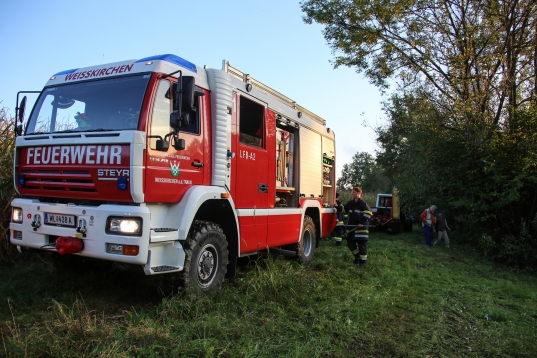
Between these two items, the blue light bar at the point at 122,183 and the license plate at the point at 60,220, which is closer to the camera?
the blue light bar at the point at 122,183

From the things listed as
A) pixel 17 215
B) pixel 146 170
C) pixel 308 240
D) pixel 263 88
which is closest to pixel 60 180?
pixel 17 215

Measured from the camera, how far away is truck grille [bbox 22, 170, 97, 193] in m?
4.54

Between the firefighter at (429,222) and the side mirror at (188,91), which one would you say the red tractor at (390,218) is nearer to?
the firefighter at (429,222)

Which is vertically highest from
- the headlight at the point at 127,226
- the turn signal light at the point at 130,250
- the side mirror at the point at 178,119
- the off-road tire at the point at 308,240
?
the side mirror at the point at 178,119

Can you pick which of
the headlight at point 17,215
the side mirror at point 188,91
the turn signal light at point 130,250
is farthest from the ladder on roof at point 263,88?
the headlight at point 17,215

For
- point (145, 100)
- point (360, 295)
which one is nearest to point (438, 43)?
point (360, 295)

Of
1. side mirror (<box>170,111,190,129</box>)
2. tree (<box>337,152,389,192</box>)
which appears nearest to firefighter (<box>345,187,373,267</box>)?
side mirror (<box>170,111,190,129</box>)

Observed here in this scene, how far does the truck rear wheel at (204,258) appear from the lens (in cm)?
481

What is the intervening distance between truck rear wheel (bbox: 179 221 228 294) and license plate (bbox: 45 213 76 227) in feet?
4.19

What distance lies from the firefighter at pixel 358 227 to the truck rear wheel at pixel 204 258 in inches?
145

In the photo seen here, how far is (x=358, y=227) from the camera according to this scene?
852 centimetres

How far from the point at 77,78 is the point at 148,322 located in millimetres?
3297

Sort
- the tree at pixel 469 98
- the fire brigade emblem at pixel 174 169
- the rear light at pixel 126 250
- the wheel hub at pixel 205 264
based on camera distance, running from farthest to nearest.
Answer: the tree at pixel 469 98 < the wheel hub at pixel 205 264 < the fire brigade emblem at pixel 174 169 < the rear light at pixel 126 250

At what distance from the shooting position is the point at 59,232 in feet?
15.1
